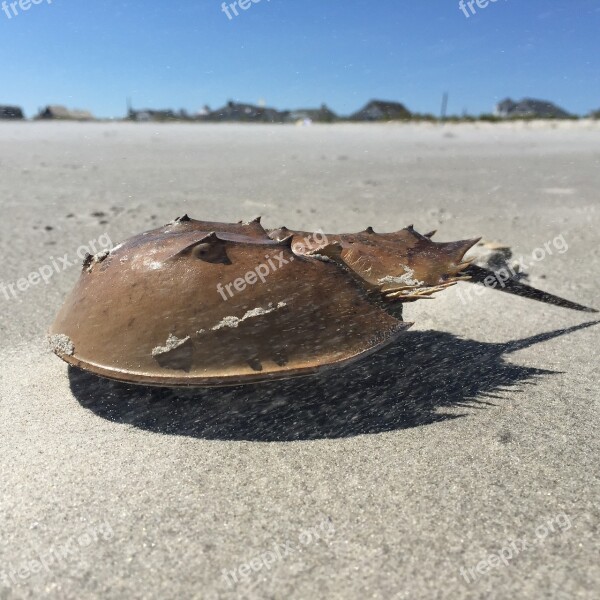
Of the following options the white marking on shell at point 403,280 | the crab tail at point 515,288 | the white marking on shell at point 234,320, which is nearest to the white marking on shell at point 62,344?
the white marking on shell at point 234,320

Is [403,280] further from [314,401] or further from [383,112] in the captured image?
[383,112]

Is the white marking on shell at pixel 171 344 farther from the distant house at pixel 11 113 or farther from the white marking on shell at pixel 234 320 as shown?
the distant house at pixel 11 113

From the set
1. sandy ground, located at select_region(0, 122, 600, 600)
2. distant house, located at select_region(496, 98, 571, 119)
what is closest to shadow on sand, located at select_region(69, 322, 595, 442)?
sandy ground, located at select_region(0, 122, 600, 600)

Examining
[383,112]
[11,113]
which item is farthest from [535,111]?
[11,113]

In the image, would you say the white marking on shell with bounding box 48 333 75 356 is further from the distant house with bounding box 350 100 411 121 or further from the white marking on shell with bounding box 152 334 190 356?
the distant house with bounding box 350 100 411 121

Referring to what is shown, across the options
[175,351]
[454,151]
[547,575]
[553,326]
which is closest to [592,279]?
[553,326]
